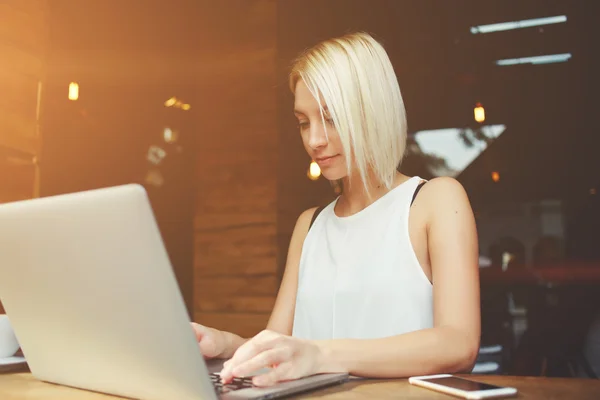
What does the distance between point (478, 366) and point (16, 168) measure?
8.77 ft

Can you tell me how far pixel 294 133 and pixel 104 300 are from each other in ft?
9.02

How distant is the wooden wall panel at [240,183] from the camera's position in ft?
11.0

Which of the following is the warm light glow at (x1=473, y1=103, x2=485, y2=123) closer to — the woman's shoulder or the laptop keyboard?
the woman's shoulder

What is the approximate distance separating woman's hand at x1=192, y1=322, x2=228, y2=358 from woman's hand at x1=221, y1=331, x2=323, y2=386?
34 centimetres

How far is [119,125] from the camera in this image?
3.52 m

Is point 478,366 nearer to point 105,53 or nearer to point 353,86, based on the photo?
point 353,86

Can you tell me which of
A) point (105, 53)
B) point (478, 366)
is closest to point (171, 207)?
point (105, 53)

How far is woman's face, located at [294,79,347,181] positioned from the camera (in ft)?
5.12

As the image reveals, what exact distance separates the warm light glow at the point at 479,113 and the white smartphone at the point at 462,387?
289 cm

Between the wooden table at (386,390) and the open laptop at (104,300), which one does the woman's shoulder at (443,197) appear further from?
the open laptop at (104,300)

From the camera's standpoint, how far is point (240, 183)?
3.43 m

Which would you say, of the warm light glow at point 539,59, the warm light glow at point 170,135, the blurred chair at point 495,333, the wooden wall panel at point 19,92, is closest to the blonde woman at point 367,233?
the wooden wall panel at point 19,92

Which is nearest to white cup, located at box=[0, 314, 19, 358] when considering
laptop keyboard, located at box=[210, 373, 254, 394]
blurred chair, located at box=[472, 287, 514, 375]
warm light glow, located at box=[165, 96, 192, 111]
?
laptop keyboard, located at box=[210, 373, 254, 394]

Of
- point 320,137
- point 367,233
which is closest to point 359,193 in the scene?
point 367,233
